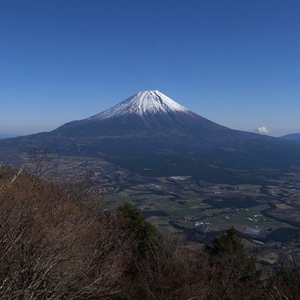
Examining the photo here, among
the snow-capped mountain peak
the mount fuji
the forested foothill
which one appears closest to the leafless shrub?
the forested foothill

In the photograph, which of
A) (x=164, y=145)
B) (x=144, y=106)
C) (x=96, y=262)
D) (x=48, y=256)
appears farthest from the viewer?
(x=144, y=106)

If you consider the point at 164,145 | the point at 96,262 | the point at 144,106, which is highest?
the point at 144,106

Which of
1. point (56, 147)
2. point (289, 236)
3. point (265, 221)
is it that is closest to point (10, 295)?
point (289, 236)

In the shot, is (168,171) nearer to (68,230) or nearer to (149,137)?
(149,137)

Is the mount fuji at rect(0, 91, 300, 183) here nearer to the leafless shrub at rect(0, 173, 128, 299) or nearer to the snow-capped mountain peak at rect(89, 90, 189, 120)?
the snow-capped mountain peak at rect(89, 90, 189, 120)

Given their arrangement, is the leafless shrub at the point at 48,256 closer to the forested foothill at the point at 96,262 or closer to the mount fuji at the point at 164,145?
the forested foothill at the point at 96,262

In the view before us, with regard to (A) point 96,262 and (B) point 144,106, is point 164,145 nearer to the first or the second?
(B) point 144,106

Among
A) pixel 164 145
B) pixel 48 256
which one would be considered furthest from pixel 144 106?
pixel 48 256
